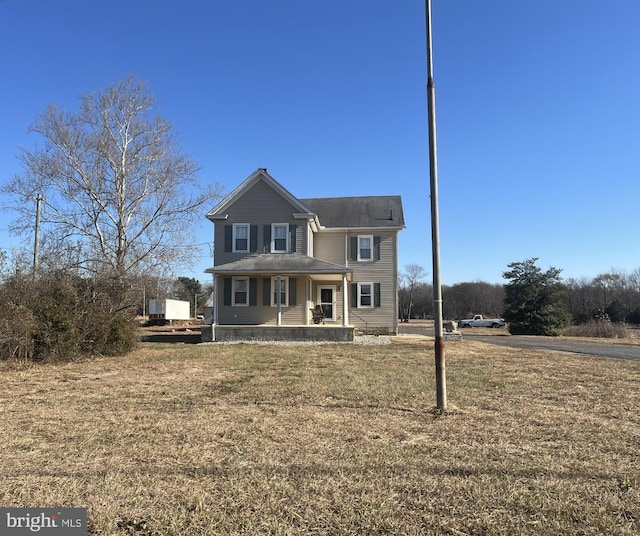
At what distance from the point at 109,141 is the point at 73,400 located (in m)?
19.1

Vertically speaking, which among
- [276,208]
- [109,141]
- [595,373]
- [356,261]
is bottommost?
[595,373]

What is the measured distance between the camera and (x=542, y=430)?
511cm

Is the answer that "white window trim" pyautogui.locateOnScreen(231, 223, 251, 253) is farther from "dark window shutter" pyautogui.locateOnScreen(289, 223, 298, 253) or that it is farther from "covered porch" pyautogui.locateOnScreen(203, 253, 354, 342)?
"dark window shutter" pyautogui.locateOnScreen(289, 223, 298, 253)

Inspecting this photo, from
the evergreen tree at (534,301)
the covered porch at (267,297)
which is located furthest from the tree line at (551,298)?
the covered porch at (267,297)

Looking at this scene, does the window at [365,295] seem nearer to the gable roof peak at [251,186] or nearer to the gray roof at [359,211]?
the gray roof at [359,211]

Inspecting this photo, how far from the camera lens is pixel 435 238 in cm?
625

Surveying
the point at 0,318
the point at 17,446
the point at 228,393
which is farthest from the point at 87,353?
the point at 17,446

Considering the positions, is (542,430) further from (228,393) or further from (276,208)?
(276,208)

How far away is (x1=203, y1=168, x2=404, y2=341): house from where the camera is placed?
18875 mm

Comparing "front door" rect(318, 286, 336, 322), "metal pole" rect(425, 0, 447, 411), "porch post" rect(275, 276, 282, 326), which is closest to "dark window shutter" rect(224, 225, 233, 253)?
"porch post" rect(275, 276, 282, 326)

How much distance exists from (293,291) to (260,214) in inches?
161

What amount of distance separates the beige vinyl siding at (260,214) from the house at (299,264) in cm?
5

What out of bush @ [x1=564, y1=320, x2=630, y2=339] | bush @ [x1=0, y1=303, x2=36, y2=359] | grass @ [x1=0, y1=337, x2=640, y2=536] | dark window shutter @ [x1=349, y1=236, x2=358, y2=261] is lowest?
bush @ [x1=564, y1=320, x2=630, y2=339]

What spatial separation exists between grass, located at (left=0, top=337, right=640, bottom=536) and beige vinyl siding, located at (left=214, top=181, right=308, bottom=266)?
1268cm
